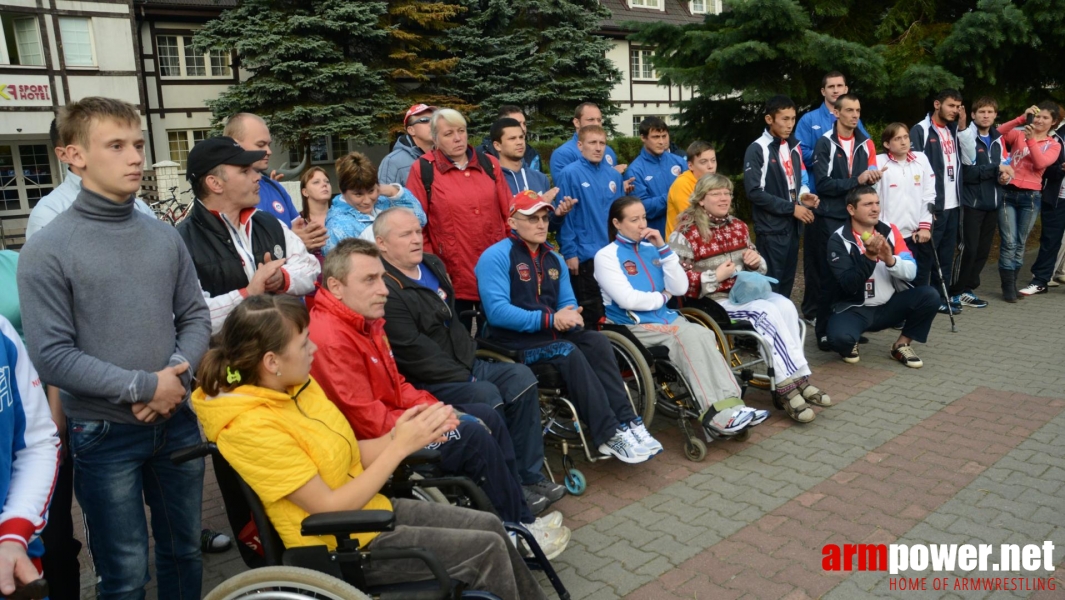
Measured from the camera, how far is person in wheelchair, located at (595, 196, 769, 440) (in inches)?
193

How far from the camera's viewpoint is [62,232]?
262 centimetres

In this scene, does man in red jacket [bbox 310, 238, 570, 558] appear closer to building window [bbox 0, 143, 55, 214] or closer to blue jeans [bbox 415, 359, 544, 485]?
blue jeans [bbox 415, 359, 544, 485]

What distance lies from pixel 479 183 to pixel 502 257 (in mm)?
1006

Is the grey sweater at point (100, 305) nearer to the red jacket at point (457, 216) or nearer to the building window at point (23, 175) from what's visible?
the red jacket at point (457, 216)

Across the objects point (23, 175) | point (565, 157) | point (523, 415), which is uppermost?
point (565, 157)

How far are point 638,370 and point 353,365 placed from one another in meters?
2.11

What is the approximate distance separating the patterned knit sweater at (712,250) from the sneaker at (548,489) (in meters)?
2.13

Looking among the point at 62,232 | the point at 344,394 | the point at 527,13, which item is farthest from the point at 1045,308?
the point at 527,13

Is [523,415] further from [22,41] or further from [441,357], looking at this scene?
[22,41]

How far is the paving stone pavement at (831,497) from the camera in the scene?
3.60m

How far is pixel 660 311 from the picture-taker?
540 cm

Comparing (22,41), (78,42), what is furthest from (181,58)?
(22,41)

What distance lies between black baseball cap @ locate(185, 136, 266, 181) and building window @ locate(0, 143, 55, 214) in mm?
24675

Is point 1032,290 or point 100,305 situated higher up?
point 100,305
